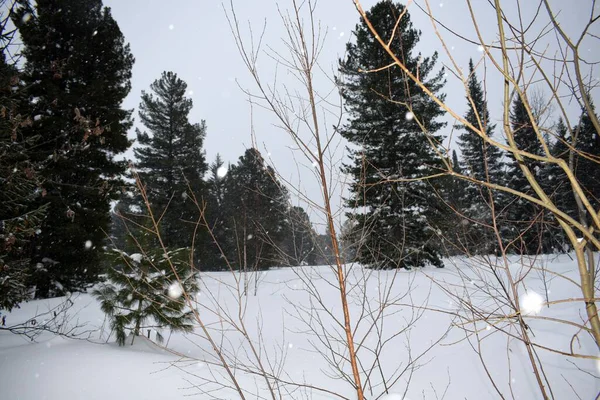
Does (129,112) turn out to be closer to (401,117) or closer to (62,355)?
(62,355)

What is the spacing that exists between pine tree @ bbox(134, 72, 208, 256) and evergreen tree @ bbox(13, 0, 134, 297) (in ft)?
20.2

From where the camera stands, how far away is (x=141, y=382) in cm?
385

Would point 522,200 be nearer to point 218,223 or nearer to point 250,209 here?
point 250,209

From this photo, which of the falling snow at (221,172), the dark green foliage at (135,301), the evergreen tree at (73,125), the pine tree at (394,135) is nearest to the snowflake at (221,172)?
the falling snow at (221,172)

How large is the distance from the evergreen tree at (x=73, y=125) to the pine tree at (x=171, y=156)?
6.14 meters

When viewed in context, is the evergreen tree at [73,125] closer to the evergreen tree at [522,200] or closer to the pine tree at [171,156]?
the pine tree at [171,156]

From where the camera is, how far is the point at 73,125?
10.3 m

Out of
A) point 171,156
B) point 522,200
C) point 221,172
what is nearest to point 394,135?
point 522,200

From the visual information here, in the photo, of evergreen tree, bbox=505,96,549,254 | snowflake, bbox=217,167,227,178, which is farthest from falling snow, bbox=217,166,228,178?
evergreen tree, bbox=505,96,549,254

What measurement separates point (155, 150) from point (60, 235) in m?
9.77

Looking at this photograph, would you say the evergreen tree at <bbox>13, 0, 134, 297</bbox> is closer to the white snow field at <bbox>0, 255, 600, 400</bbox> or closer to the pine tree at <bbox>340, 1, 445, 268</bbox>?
the white snow field at <bbox>0, 255, 600, 400</bbox>

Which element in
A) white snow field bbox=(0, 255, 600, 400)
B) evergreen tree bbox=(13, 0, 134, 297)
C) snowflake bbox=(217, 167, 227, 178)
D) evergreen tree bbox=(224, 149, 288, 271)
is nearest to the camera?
white snow field bbox=(0, 255, 600, 400)

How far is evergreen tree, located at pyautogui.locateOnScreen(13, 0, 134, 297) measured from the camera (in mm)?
9617

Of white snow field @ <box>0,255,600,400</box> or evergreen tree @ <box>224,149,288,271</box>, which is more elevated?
evergreen tree @ <box>224,149,288,271</box>
